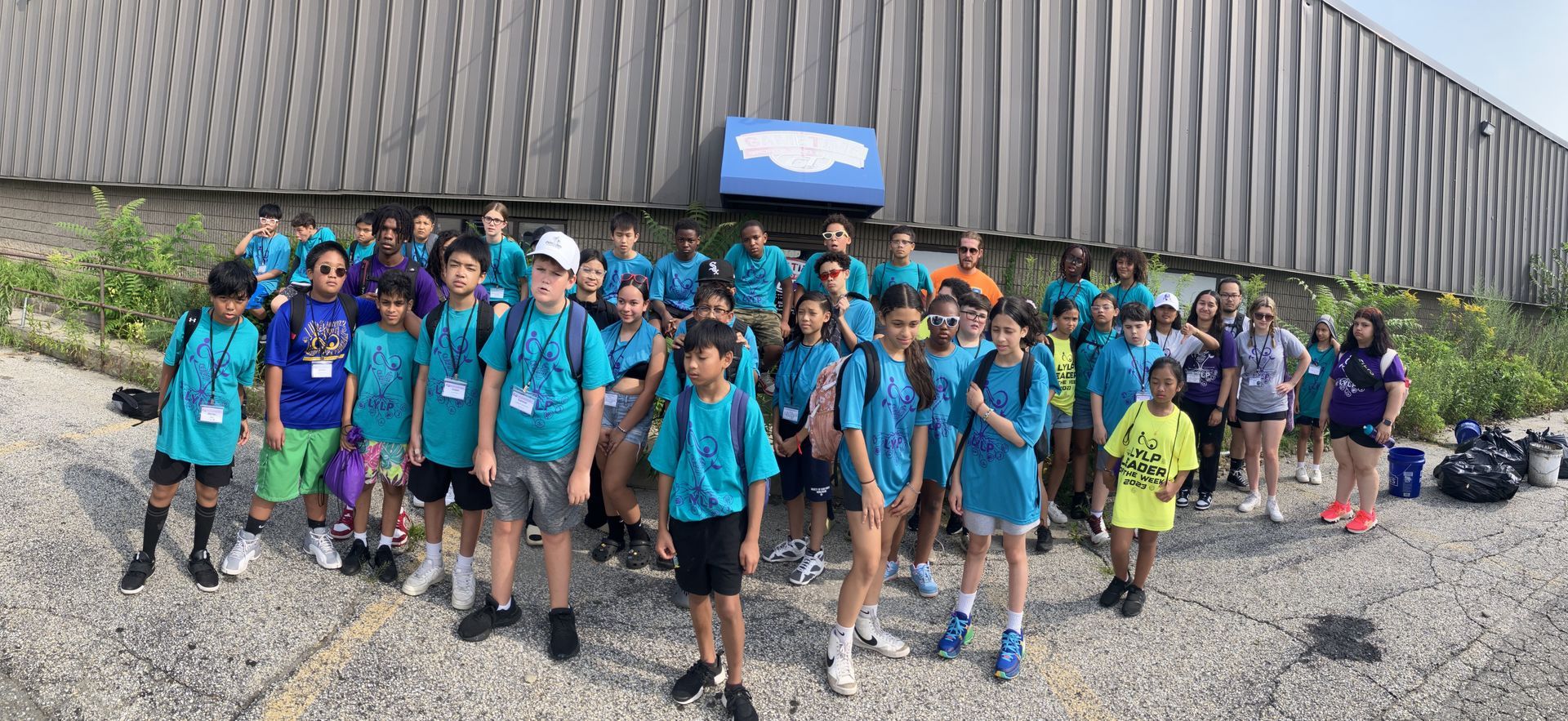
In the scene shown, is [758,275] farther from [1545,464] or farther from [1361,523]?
[1545,464]

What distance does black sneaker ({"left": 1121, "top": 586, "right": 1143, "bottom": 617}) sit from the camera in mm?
4277

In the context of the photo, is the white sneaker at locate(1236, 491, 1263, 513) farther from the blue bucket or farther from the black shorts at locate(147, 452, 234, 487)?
the black shorts at locate(147, 452, 234, 487)

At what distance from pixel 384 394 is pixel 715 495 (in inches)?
85.8

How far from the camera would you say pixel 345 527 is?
177 inches

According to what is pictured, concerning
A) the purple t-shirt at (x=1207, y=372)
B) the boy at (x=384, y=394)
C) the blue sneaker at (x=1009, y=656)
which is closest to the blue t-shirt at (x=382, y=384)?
the boy at (x=384, y=394)

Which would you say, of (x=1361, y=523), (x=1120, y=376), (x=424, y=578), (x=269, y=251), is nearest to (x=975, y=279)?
(x=1120, y=376)

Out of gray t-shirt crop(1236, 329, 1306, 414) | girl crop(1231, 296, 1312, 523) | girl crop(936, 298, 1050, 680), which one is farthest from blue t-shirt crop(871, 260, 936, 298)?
girl crop(1231, 296, 1312, 523)

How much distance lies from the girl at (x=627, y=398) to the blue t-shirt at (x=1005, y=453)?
1.75 meters

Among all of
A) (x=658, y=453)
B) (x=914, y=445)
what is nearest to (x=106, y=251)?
(x=658, y=453)

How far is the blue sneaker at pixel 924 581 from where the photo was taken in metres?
4.43

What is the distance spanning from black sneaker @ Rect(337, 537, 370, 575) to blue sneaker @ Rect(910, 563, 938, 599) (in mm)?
3226

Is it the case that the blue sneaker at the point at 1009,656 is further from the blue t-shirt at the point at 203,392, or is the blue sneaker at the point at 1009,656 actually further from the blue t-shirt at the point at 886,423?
the blue t-shirt at the point at 203,392

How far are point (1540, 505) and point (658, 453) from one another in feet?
26.2

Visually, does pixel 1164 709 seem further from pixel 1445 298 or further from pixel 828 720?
pixel 1445 298
